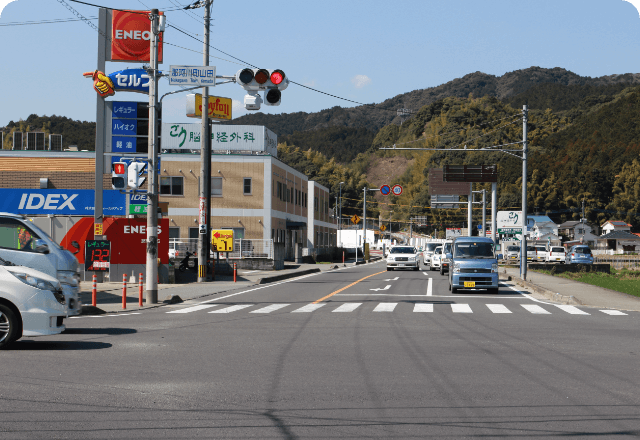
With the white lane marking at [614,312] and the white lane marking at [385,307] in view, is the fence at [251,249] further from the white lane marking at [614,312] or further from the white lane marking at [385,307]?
the white lane marking at [614,312]

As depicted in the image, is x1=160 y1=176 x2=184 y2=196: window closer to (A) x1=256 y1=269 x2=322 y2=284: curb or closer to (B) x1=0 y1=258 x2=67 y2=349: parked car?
(A) x1=256 y1=269 x2=322 y2=284: curb

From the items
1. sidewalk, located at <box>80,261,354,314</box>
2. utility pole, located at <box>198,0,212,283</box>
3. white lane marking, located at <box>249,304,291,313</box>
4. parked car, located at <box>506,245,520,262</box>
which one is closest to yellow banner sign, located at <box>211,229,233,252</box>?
sidewalk, located at <box>80,261,354,314</box>

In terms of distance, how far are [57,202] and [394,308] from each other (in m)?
19.7

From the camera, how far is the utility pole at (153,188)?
19281 mm

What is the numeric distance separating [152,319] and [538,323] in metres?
8.83

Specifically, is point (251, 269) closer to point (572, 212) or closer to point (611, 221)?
point (611, 221)

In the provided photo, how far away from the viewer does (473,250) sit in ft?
85.3

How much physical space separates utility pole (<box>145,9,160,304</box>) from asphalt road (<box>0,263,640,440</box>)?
11.6ft

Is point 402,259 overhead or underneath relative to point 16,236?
underneath

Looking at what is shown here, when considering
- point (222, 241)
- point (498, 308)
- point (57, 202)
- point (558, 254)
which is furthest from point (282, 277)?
point (558, 254)

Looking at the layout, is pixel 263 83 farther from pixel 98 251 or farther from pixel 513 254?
pixel 513 254

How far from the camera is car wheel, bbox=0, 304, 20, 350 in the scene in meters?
10.2

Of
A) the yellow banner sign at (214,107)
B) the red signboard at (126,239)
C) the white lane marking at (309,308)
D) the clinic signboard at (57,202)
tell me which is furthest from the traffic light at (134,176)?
the yellow banner sign at (214,107)

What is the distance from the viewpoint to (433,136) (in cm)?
19100
